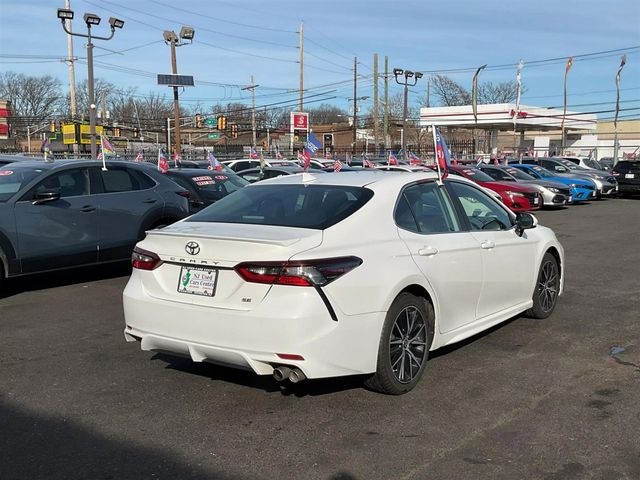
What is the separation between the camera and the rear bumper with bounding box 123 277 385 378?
3.80 m

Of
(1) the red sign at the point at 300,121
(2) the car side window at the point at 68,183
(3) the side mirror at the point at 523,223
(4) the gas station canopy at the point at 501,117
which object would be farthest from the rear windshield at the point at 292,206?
(1) the red sign at the point at 300,121

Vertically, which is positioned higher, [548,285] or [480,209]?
[480,209]

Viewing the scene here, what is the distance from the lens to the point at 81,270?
31.6ft

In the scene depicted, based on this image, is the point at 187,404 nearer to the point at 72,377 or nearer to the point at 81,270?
the point at 72,377

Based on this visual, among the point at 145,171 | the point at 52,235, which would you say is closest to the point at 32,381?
the point at 52,235

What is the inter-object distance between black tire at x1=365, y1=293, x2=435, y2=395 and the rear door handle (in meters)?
0.33

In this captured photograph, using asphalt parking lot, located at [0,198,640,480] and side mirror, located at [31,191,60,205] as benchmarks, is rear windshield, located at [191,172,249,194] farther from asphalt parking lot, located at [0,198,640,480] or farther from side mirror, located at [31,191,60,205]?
asphalt parking lot, located at [0,198,640,480]

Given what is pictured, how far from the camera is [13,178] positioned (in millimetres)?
8000

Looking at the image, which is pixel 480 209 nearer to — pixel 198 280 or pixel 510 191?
pixel 198 280

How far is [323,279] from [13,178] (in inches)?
229

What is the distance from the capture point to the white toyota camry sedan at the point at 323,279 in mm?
3857

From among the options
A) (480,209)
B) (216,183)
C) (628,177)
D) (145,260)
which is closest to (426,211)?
(480,209)

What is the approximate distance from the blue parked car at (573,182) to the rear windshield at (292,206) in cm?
2006

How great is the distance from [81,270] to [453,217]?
6536 millimetres
